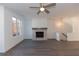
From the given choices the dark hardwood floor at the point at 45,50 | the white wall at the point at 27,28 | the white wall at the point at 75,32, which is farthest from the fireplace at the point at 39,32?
the dark hardwood floor at the point at 45,50

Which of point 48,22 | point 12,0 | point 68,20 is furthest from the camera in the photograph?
point 48,22

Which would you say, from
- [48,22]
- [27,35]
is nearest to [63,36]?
[48,22]

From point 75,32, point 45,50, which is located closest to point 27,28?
point 75,32

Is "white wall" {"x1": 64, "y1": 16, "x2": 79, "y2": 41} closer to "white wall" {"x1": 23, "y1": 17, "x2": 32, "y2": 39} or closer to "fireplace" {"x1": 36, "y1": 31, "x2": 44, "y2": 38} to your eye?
"fireplace" {"x1": 36, "y1": 31, "x2": 44, "y2": 38}

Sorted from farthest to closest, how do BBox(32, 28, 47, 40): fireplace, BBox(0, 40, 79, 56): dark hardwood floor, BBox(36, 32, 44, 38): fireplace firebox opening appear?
BBox(36, 32, 44, 38): fireplace firebox opening < BBox(32, 28, 47, 40): fireplace < BBox(0, 40, 79, 56): dark hardwood floor

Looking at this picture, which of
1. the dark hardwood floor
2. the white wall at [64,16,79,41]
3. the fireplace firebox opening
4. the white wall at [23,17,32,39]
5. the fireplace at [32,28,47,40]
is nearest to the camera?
the dark hardwood floor

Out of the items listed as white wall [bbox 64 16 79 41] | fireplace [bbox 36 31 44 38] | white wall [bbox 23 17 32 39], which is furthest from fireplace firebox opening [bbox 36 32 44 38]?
white wall [bbox 64 16 79 41]

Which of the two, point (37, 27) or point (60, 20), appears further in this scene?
point (60, 20)

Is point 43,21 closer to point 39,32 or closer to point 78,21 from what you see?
Result: point 39,32

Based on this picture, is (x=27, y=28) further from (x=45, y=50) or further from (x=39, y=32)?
(x=45, y=50)

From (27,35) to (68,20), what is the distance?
4.33 metres

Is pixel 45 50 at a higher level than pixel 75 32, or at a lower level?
lower

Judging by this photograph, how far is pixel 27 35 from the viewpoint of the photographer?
13336 millimetres

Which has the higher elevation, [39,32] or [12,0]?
[12,0]
